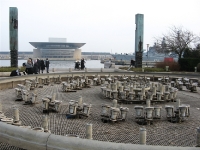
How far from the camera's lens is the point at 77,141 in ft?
10.1

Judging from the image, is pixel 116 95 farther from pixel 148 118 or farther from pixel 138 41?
pixel 138 41

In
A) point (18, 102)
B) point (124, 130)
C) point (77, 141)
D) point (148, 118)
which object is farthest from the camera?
point (18, 102)

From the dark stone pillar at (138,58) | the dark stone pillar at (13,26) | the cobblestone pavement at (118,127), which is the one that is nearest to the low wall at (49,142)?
the cobblestone pavement at (118,127)

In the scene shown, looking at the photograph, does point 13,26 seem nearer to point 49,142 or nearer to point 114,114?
point 114,114

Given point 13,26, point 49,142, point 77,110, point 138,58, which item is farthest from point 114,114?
point 138,58

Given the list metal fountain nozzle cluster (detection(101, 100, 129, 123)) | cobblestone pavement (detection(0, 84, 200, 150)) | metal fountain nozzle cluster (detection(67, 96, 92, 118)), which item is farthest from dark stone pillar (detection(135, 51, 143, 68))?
metal fountain nozzle cluster (detection(101, 100, 129, 123))

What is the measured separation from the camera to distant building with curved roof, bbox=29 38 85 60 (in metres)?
153

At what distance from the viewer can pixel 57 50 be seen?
508ft

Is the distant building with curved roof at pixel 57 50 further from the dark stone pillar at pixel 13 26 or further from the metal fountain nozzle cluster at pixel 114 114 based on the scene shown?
the metal fountain nozzle cluster at pixel 114 114

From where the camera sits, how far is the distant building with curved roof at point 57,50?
153m

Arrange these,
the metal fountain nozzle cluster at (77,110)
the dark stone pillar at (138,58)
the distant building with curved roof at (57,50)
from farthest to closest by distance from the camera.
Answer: the distant building with curved roof at (57,50), the dark stone pillar at (138,58), the metal fountain nozzle cluster at (77,110)

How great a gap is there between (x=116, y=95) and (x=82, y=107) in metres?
3.73

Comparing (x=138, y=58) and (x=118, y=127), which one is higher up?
(x=138, y=58)

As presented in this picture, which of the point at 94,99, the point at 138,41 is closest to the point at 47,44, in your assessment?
the point at 138,41
